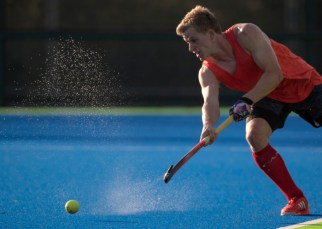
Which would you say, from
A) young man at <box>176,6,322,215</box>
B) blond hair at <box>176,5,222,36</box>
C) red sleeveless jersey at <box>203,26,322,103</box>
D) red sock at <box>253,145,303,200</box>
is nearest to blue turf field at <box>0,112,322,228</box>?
red sock at <box>253,145,303,200</box>

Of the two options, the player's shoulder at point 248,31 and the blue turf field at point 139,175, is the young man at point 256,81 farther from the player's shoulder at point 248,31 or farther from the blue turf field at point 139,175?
the blue turf field at point 139,175

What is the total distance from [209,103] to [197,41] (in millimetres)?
480

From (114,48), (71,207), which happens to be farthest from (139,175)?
(114,48)

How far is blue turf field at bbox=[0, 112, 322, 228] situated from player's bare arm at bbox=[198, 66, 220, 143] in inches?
23.5

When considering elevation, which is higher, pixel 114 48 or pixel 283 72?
pixel 283 72

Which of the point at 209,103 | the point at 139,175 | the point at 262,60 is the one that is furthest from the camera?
the point at 139,175

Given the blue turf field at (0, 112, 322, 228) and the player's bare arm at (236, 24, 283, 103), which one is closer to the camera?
the player's bare arm at (236, 24, 283, 103)

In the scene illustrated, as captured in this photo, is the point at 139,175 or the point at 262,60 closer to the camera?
the point at 262,60

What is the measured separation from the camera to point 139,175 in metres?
8.09

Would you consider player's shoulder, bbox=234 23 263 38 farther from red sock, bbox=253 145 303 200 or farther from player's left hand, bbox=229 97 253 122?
red sock, bbox=253 145 303 200

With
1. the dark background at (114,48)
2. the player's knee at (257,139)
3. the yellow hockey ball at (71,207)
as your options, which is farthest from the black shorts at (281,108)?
the dark background at (114,48)

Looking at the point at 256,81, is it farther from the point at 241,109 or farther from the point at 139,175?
the point at 139,175

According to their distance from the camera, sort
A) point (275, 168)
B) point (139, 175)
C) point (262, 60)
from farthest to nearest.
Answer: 1. point (139, 175)
2. point (275, 168)
3. point (262, 60)

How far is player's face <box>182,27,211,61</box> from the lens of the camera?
5711mm
